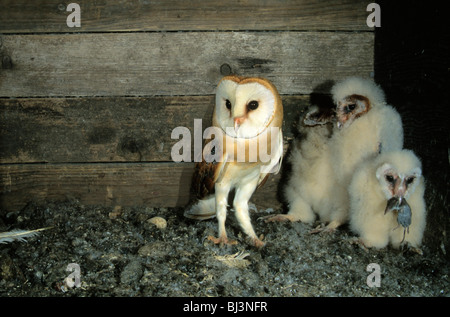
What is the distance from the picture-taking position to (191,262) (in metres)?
1.77

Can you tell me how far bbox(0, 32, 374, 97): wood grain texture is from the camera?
86.7 inches

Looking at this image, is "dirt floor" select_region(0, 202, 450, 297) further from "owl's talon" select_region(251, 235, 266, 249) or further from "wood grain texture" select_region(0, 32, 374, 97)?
"wood grain texture" select_region(0, 32, 374, 97)

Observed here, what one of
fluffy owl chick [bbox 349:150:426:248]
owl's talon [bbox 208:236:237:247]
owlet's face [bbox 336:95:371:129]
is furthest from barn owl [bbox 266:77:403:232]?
owl's talon [bbox 208:236:237:247]

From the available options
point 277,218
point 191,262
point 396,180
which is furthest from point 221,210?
point 396,180

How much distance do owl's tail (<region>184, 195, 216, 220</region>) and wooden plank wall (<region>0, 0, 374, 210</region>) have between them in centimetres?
34

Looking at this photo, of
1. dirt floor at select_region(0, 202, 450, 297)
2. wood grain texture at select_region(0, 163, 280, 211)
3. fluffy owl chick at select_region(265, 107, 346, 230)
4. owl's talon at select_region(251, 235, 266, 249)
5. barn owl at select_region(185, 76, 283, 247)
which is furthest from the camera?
wood grain texture at select_region(0, 163, 280, 211)

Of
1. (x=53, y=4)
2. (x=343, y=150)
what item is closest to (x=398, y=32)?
(x=343, y=150)

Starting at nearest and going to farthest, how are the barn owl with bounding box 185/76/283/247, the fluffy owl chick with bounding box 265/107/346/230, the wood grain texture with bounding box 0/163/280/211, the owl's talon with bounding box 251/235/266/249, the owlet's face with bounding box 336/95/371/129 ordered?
1. the barn owl with bounding box 185/76/283/247
2. the owl's talon with bounding box 251/235/266/249
3. the owlet's face with bounding box 336/95/371/129
4. the fluffy owl chick with bounding box 265/107/346/230
5. the wood grain texture with bounding box 0/163/280/211

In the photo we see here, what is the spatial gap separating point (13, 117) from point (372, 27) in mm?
1879

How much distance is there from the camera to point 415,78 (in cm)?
190

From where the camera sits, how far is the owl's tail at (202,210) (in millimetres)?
2074

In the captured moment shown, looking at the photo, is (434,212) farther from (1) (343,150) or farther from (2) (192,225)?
(2) (192,225)

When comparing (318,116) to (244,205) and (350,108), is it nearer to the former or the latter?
(350,108)

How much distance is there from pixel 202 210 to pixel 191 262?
370 millimetres
